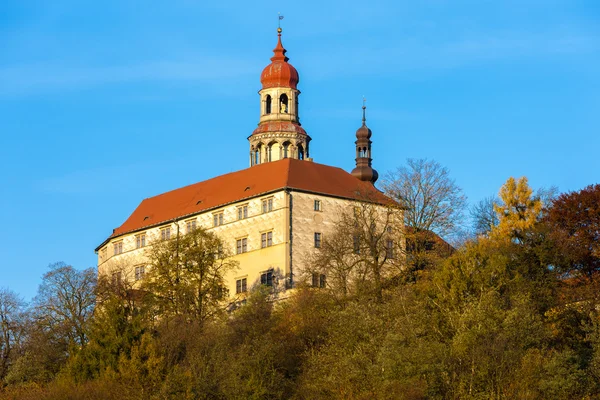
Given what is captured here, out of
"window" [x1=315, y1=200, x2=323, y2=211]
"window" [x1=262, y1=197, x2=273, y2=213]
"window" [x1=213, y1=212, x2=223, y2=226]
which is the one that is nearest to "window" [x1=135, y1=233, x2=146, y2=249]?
"window" [x1=213, y1=212, x2=223, y2=226]

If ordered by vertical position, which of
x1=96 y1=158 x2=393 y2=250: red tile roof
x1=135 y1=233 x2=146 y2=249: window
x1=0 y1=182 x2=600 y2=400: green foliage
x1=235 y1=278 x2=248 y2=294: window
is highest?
x1=96 y1=158 x2=393 y2=250: red tile roof

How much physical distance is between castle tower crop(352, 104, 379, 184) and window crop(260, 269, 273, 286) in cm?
1689

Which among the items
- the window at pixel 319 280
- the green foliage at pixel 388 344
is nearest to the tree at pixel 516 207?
the green foliage at pixel 388 344

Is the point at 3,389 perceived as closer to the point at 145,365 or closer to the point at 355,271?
the point at 145,365

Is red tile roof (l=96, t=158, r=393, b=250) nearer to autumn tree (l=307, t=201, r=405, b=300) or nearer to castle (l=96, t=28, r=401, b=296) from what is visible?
castle (l=96, t=28, r=401, b=296)

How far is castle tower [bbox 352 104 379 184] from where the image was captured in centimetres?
9669

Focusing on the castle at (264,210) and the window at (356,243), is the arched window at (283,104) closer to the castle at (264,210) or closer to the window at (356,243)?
the castle at (264,210)

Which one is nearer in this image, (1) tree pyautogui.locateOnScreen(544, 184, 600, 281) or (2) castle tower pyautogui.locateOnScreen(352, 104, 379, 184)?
(1) tree pyautogui.locateOnScreen(544, 184, 600, 281)

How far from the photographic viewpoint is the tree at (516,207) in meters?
72.1

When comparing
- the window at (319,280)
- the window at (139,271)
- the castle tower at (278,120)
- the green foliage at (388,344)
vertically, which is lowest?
the green foliage at (388,344)

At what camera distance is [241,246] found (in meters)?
84.4

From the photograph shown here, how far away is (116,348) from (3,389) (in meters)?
10.7

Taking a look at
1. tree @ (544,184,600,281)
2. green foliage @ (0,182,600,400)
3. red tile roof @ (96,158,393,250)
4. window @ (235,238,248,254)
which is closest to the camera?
green foliage @ (0,182,600,400)

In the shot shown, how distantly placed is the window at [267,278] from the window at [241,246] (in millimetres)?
2784
